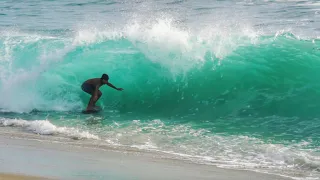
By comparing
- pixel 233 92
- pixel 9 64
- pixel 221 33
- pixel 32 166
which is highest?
pixel 221 33

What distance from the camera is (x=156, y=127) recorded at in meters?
11.0

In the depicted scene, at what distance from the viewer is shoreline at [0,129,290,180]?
6973 millimetres

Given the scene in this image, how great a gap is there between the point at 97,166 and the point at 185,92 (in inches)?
250

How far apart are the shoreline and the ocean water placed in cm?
48

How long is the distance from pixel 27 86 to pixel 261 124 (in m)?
6.62

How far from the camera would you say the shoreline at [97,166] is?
6973 mm

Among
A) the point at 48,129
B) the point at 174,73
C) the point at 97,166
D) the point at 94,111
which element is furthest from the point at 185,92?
the point at 97,166

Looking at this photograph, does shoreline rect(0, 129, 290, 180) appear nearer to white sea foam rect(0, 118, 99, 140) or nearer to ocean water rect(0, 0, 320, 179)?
ocean water rect(0, 0, 320, 179)

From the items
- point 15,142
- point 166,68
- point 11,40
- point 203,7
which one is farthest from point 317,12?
point 15,142

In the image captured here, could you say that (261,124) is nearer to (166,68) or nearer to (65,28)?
(166,68)

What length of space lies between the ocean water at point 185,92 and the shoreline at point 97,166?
1.58 feet

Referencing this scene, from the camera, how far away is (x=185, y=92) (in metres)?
13.6

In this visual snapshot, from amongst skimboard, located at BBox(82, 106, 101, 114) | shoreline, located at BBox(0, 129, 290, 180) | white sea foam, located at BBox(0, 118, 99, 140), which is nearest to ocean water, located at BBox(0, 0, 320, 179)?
white sea foam, located at BBox(0, 118, 99, 140)

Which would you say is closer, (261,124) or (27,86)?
(261,124)
